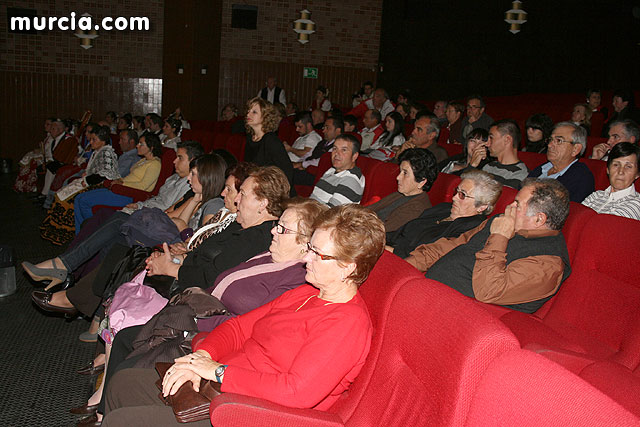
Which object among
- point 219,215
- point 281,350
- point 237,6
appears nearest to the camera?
point 281,350

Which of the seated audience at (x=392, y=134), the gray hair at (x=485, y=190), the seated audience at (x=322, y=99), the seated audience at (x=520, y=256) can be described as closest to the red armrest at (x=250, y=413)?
the seated audience at (x=520, y=256)

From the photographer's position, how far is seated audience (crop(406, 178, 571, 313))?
2111mm

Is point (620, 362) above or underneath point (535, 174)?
underneath

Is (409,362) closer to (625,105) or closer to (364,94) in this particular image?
(625,105)

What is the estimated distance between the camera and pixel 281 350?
1.62 m

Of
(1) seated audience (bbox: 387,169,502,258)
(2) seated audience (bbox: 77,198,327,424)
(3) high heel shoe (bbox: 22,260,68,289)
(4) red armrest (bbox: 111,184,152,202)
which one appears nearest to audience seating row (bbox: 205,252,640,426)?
(2) seated audience (bbox: 77,198,327,424)

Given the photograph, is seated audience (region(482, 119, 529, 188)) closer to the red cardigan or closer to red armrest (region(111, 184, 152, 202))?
the red cardigan

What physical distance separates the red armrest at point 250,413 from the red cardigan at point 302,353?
63 millimetres

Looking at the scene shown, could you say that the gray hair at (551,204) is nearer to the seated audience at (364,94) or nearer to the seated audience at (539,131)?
the seated audience at (539,131)

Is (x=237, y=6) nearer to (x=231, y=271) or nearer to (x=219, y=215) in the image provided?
(x=219, y=215)

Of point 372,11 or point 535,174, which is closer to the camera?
point 535,174

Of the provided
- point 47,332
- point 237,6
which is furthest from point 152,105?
point 47,332

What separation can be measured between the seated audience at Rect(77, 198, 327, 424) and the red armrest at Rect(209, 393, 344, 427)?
632 mm

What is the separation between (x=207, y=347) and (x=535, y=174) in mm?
2892
